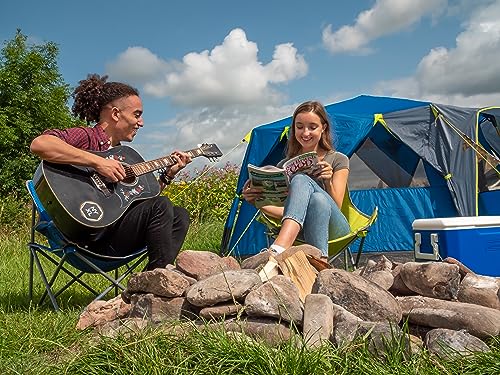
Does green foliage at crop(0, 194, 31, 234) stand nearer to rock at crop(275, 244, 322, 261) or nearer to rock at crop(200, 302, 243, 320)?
rock at crop(275, 244, 322, 261)

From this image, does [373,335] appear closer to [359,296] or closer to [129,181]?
[359,296]

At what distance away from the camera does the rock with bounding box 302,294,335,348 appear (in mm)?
1864

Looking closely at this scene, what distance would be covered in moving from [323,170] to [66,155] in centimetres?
143

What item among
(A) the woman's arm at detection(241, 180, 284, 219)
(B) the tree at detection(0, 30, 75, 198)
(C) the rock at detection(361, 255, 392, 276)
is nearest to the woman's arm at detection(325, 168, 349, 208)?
(A) the woman's arm at detection(241, 180, 284, 219)

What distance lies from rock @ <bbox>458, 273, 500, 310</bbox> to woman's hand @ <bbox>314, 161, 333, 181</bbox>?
1228 mm

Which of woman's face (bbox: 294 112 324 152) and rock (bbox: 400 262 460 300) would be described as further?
woman's face (bbox: 294 112 324 152)

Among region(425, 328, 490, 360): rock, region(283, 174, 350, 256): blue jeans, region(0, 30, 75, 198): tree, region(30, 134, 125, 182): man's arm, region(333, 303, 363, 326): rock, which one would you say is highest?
region(0, 30, 75, 198): tree

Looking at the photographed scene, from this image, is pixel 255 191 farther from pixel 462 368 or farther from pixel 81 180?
pixel 462 368

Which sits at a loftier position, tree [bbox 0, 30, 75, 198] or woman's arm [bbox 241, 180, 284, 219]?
tree [bbox 0, 30, 75, 198]

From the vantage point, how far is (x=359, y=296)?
6.84 ft

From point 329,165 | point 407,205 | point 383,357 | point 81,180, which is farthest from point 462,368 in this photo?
point 407,205

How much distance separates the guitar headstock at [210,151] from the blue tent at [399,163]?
5.15 feet

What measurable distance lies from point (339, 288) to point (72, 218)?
1.50 metres

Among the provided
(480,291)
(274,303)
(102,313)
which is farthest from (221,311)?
(480,291)
